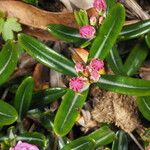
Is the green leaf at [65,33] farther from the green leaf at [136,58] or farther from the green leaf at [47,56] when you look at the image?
the green leaf at [136,58]

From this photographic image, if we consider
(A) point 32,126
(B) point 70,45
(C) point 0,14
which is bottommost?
(A) point 32,126

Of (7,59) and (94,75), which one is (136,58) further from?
(7,59)

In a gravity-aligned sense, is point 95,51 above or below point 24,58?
above

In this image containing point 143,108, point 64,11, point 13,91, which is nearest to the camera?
point 143,108

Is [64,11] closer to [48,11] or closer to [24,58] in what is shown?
[48,11]

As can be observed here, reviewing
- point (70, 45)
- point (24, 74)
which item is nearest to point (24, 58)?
point (24, 74)

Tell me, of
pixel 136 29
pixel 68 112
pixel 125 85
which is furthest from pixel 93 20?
pixel 68 112
